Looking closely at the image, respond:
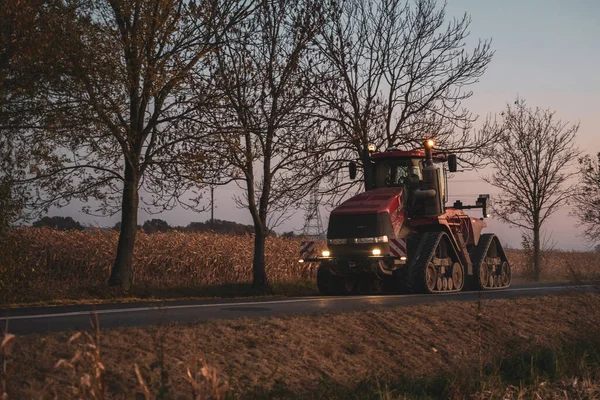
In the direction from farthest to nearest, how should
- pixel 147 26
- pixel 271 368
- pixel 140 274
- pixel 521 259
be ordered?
pixel 521 259 → pixel 140 274 → pixel 147 26 → pixel 271 368

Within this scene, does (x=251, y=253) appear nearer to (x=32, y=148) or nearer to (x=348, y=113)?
(x=348, y=113)

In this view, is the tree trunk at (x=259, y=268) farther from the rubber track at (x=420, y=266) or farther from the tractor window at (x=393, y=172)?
the rubber track at (x=420, y=266)

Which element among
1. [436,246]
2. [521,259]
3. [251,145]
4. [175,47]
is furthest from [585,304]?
[521,259]

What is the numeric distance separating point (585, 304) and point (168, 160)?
10.1 meters

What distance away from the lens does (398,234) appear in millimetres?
19344

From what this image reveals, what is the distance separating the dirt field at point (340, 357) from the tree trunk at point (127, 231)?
27.4 ft

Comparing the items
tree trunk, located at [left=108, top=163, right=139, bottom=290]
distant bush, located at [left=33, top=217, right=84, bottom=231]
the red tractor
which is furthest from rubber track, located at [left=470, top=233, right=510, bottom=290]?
distant bush, located at [left=33, top=217, right=84, bottom=231]

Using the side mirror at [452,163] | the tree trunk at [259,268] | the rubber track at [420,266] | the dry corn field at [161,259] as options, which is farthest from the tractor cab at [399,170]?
the dry corn field at [161,259]

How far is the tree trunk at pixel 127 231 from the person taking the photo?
19.1 m

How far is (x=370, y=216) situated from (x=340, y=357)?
350 inches

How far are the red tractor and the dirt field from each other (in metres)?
4.38

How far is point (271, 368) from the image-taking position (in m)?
9.07

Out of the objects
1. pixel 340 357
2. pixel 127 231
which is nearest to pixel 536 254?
pixel 127 231

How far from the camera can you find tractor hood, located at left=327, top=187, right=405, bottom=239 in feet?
61.6
